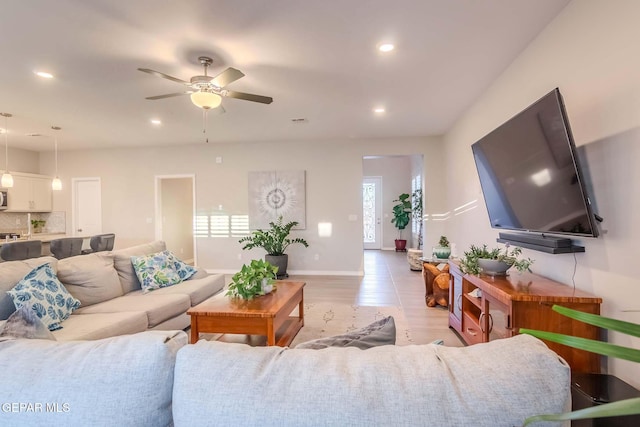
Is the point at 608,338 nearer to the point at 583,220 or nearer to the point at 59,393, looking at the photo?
the point at 583,220

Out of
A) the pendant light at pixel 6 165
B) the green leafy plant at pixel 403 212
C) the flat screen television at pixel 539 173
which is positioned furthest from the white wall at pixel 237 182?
the green leafy plant at pixel 403 212

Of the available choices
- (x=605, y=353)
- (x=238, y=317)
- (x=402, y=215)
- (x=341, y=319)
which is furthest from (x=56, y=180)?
(x=402, y=215)

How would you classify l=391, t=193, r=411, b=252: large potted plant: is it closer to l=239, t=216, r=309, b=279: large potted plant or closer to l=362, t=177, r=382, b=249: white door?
l=362, t=177, r=382, b=249: white door

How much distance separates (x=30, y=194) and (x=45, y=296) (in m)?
5.72

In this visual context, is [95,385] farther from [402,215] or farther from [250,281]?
[402,215]

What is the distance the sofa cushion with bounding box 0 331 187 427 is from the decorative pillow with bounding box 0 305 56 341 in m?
0.24

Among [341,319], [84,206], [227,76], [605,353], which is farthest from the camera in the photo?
[84,206]

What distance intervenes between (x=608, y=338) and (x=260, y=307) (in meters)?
2.24

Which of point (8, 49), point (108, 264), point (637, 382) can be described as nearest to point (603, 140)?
point (637, 382)

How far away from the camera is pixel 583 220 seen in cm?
182

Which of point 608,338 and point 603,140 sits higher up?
point 603,140

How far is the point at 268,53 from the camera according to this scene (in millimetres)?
2738

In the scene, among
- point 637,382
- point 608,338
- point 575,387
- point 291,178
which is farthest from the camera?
point 291,178

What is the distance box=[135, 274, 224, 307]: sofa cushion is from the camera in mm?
3104
